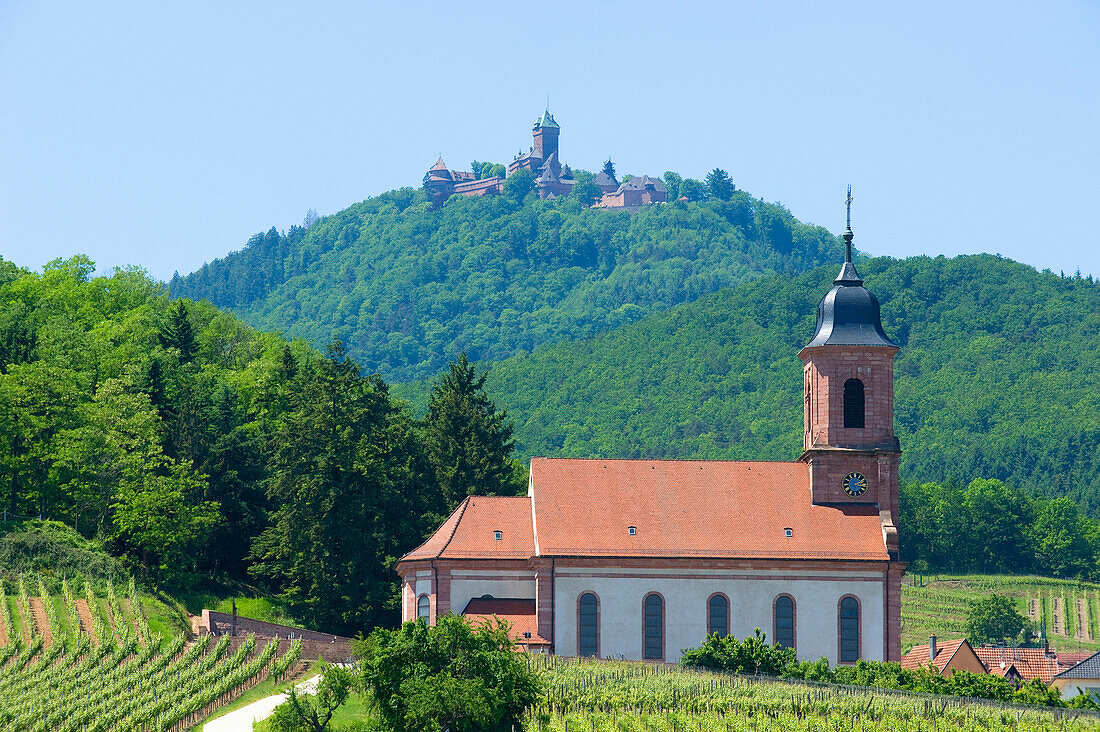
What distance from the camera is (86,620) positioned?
63.8 meters

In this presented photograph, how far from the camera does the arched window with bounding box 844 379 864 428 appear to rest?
69.4 meters

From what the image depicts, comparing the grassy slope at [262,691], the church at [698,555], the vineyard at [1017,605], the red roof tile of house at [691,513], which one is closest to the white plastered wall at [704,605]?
the church at [698,555]

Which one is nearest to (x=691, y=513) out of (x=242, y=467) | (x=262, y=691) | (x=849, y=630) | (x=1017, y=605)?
(x=849, y=630)

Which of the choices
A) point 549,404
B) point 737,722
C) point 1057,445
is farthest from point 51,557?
point 1057,445

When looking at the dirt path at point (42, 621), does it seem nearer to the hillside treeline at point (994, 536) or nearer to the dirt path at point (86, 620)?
the dirt path at point (86, 620)

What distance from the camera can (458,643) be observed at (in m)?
47.9

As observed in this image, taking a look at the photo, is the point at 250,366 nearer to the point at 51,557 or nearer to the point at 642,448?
the point at 51,557

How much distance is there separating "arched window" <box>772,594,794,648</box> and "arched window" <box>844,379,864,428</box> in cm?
812

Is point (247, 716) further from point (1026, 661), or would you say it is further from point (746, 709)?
point (1026, 661)

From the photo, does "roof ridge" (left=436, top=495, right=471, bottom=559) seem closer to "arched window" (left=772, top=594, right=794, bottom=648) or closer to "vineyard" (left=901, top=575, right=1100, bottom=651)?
"arched window" (left=772, top=594, right=794, bottom=648)

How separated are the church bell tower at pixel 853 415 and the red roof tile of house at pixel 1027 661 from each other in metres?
20.6

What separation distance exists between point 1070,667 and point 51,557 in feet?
160

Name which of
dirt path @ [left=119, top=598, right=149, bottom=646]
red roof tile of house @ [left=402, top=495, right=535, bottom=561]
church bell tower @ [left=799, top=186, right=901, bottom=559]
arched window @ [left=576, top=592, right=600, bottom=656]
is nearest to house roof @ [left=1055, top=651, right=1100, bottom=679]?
church bell tower @ [left=799, top=186, right=901, bottom=559]

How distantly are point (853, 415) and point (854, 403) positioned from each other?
506 mm
